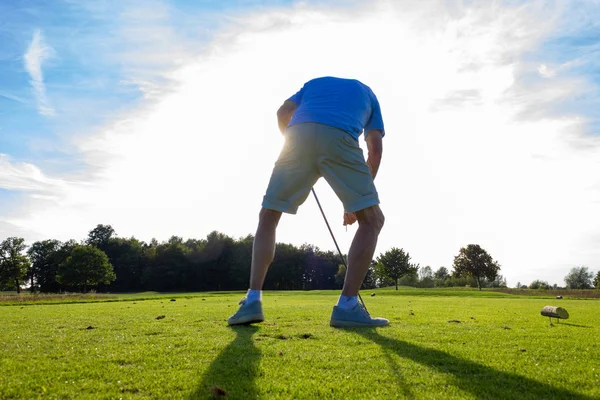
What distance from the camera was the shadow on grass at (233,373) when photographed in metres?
1.79

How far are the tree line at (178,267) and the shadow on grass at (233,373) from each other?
71208mm

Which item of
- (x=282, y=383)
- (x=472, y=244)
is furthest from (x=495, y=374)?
(x=472, y=244)

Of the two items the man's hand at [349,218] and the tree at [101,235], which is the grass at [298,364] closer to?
the man's hand at [349,218]

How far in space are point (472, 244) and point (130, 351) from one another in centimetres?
7315

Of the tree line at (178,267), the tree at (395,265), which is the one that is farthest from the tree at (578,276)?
the tree at (395,265)

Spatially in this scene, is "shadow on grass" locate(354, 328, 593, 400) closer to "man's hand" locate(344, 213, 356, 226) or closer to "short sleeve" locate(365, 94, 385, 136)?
"man's hand" locate(344, 213, 356, 226)

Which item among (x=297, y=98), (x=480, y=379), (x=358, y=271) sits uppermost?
(x=297, y=98)

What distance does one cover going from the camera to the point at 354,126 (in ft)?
14.1

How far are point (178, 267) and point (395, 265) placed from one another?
49.0 metres

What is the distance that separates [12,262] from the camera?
7175 centimetres

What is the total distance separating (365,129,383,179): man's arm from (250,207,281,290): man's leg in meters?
1.28

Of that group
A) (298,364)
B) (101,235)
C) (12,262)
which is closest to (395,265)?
(298,364)

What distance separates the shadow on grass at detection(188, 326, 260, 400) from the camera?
1.79 metres

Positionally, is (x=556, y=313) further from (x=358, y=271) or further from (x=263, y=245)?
(x=263, y=245)
